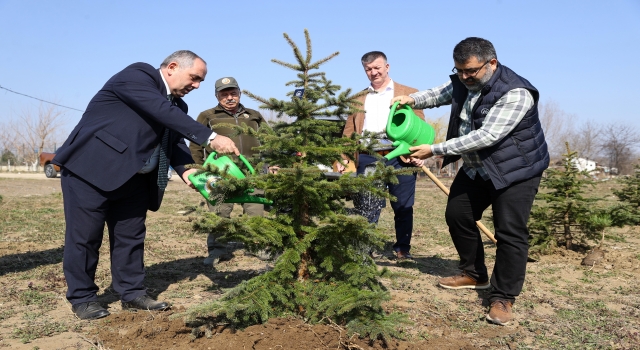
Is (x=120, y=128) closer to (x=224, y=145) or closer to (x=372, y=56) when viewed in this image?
(x=224, y=145)

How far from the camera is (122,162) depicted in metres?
3.69

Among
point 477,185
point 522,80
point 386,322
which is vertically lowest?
point 386,322

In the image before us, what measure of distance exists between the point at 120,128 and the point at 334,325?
1.95 metres

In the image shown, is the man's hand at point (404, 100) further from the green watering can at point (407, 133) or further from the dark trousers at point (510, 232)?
the dark trousers at point (510, 232)

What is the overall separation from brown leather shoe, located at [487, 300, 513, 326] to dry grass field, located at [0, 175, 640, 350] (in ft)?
0.22

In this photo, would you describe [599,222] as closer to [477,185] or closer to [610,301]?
[610,301]

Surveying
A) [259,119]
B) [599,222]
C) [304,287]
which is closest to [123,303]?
[304,287]

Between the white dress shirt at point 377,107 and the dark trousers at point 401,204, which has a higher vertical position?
the white dress shirt at point 377,107

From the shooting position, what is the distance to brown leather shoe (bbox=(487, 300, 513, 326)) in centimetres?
375

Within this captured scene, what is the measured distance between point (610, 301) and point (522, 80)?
199cm

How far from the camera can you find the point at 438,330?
359 cm

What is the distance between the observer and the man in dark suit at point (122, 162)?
3637mm

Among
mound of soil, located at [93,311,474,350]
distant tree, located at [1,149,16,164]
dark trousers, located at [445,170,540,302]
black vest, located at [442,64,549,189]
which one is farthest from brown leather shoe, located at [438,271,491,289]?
distant tree, located at [1,149,16,164]

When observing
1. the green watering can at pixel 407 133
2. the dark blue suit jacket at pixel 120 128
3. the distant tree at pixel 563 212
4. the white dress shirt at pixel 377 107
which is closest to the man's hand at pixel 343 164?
the green watering can at pixel 407 133
